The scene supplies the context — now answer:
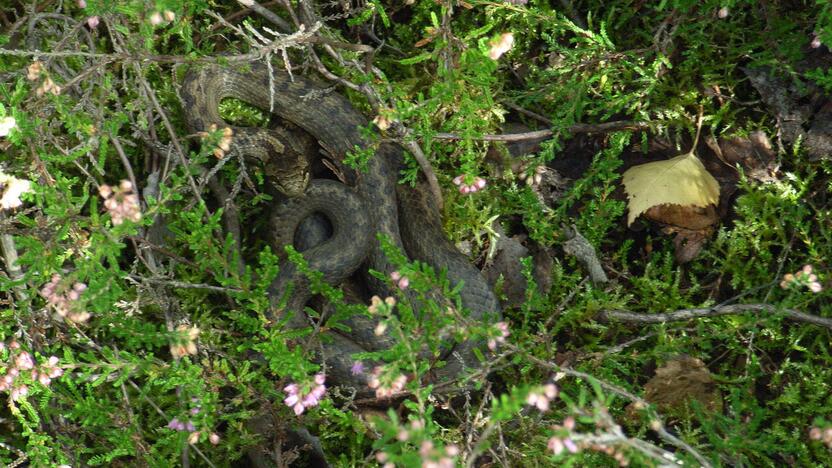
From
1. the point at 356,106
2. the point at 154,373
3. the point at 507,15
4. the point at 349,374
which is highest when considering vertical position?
the point at 507,15

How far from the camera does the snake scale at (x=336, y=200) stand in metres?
5.29

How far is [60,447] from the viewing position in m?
4.34

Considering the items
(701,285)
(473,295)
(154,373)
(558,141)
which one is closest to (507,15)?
(558,141)

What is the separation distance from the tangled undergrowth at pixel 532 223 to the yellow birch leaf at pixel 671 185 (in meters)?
0.16

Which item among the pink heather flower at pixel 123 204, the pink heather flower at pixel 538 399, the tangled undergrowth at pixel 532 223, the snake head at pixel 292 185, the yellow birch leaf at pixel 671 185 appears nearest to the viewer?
the pink heather flower at pixel 538 399

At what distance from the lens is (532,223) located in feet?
17.9

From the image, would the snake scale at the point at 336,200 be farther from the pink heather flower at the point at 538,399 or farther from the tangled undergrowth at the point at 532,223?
the pink heather flower at the point at 538,399

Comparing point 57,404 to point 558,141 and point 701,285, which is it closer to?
point 558,141

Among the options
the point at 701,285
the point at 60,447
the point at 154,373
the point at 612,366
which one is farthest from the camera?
the point at 701,285

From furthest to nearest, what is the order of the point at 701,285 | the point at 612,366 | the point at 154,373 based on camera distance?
1. the point at 701,285
2. the point at 612,366
3. the point at 154,373

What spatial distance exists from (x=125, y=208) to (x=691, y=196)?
159 inches

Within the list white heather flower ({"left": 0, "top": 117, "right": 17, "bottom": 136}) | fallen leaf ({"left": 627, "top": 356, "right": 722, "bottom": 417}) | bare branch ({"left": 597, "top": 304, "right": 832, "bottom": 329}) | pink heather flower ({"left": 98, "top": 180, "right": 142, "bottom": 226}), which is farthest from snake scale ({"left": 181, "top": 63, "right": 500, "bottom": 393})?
pink heather flower ({"left": 98, "top": 180, "right": 142, "bottom": 226})

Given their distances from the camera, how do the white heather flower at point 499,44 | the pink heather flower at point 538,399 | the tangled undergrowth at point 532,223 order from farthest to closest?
1. the tangled undergrowth at point 532,223
2. the white heather flower at point 499,44
3. the pink heather flower at point 538,399

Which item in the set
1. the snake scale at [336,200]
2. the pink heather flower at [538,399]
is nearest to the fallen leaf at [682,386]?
the snake scale at [336,200]
